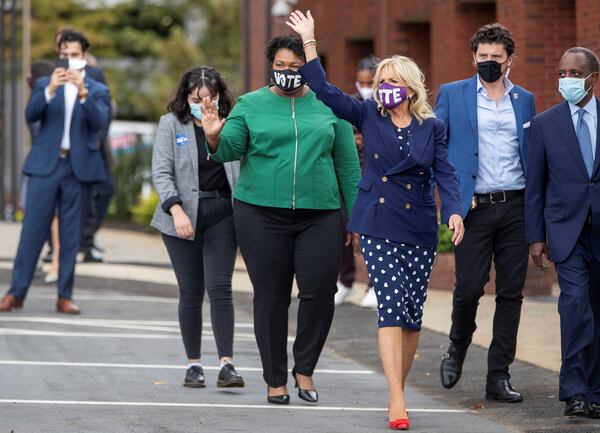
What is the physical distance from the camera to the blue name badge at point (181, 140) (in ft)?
30.6

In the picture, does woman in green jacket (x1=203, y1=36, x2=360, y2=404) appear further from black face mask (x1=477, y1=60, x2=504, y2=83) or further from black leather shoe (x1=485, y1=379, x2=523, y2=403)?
black leather shoe (x1=485, y1=379, x2=523, y2=403)

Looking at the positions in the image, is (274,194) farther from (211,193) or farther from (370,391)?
(370,391)

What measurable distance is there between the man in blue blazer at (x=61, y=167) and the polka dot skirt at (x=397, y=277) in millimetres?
4909

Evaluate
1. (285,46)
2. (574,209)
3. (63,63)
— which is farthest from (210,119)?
(63,63)

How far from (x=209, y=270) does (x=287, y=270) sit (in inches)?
28.1

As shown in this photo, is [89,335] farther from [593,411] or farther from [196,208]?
[593,411]

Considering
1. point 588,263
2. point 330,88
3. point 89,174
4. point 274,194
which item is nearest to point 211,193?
point 274,194

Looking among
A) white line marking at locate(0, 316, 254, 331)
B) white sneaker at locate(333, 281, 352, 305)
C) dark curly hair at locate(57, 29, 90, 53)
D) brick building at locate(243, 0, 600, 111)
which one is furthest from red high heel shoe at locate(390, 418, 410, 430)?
brick building at locate(243, 0, 600, 111)

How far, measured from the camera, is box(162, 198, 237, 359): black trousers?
30.3ft

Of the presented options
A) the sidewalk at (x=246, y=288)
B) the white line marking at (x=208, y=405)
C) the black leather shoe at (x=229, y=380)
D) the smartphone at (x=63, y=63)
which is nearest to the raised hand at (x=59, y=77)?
the smartphone at (x=63, y=63)

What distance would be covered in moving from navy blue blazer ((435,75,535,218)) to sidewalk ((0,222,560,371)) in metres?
1.69

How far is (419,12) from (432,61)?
0.75 meters

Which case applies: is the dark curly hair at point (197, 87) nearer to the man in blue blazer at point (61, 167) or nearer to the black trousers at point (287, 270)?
the black trousers at point (287, 270)

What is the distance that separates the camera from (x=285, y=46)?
8430 mm
